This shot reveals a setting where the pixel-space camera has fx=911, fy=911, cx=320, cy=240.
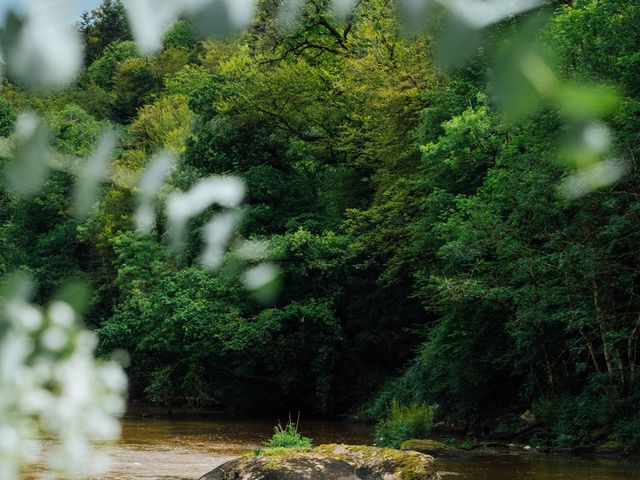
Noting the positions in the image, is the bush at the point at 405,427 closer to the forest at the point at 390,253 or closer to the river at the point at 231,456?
the forest at the point at 390,253

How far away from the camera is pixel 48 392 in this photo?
892 mm

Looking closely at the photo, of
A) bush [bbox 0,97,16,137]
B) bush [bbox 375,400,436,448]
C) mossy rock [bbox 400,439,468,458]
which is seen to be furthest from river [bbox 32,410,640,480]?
bush [bbox 0,97,16,137]

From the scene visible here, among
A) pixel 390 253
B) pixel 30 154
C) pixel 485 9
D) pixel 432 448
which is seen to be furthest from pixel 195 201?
pixel 390 253

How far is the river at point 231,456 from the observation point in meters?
13.8

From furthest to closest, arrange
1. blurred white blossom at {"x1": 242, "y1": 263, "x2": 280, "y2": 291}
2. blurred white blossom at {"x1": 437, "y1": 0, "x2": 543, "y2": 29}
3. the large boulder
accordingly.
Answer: blurred white blossom at {"x1": 242, "y1": 263, "x2": 280, "y2": 291}, the large boulder, blurred white blossom at {"x1": 437, "y1": 0, "x2": 543, "y2": 29}

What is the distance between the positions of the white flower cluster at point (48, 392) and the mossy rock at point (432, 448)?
16400 millimetres

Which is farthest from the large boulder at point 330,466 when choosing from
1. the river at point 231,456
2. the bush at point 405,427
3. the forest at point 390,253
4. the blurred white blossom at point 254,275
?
the blurred white blossom at point 254,275

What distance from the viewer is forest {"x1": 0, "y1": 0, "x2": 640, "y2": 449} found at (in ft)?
50.9

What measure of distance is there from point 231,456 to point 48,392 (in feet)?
57.0

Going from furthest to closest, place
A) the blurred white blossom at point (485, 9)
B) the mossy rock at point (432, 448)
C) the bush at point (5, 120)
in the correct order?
the mossy rock at point (432, 448) → the bush at point (5, 120) → the blurred white blossom at point (485, 9)

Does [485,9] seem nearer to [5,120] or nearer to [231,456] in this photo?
[5,120]

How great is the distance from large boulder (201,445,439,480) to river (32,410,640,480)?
70.5 inches

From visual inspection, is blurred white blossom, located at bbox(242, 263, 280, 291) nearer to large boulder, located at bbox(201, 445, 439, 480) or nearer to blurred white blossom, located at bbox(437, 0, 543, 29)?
large boulder, located at bbox(201, 445, 439, 480)

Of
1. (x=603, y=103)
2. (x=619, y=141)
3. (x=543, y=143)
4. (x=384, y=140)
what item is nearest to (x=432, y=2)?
(x=603, y=103)
